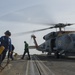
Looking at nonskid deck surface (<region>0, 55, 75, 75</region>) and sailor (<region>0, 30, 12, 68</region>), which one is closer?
sailor (<region>0, 30, 12, 68</region>)

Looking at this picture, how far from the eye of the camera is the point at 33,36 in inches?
2333

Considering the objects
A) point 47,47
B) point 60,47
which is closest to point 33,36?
point 47,47

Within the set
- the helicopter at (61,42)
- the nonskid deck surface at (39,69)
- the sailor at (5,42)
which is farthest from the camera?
the helicopter at (61,42)

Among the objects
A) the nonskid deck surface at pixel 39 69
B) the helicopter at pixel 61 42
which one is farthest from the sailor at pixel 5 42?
the helicopter at pixel 61 42

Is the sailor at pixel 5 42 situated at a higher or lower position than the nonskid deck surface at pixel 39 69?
higher

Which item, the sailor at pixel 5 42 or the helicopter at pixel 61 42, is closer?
the sailor at pixel 5 42

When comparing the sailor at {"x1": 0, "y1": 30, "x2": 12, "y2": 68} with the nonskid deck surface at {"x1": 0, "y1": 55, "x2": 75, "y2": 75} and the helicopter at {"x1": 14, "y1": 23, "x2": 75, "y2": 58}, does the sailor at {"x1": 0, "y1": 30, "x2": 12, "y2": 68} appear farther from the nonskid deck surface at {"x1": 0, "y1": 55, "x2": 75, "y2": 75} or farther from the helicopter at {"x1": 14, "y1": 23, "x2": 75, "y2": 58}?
the helicopter at {"x1": 14, "y1": 23, "x2": 75, "y2": 58}

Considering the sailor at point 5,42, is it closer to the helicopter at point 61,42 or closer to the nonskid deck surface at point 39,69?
the nonskid deck surface at point 39,69

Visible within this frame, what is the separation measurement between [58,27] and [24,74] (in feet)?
76.7

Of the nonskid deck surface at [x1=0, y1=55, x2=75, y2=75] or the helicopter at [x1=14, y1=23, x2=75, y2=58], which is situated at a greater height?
the helicopter at [x1=14, y1=23, x2=75, y2=58]

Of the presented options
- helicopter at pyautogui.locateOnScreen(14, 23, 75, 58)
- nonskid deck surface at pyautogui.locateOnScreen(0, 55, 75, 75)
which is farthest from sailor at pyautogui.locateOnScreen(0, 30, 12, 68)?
helicopter at pyautogui.locateOnScreen(14, 23, 75, 58)

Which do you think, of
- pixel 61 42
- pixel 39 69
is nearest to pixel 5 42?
pixel 39 69

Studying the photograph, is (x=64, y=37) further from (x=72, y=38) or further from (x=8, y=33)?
(x=8, y=33)

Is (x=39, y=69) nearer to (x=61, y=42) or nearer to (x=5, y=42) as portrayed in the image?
(x=5, y=42)
